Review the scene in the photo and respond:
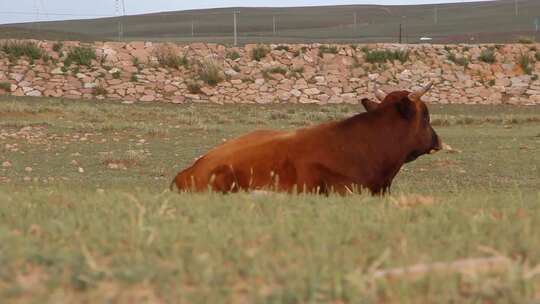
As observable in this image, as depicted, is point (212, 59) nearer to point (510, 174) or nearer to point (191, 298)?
point (510, 174)

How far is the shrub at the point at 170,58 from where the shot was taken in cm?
3422

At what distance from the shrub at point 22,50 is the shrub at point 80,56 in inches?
39.2

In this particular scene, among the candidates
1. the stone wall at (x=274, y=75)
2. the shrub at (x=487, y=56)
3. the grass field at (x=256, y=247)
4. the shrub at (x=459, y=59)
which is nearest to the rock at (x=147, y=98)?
the stone wall at (x=274, y=75)

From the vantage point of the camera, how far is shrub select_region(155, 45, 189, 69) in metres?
34.2

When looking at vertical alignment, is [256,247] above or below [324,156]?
above

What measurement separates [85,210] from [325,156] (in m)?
4.02

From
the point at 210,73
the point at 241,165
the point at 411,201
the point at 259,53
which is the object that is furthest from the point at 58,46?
the point at 411,201

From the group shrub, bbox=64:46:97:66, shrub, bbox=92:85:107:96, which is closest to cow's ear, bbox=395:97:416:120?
shrub, bbox=92:85:107:96

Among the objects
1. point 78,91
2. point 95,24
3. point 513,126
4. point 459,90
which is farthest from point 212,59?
point 95,24

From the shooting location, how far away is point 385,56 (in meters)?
35.9

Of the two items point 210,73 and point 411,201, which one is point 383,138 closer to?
point 411,201

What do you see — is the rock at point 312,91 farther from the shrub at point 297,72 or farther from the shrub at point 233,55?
the shrub at point 233,55

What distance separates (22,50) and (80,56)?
2.04 m

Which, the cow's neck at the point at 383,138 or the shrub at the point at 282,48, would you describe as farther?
the shrub at the point at 282,48
